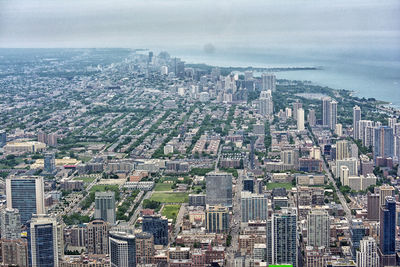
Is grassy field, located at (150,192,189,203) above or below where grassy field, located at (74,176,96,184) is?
below

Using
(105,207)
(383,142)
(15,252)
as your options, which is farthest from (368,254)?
(383,142)

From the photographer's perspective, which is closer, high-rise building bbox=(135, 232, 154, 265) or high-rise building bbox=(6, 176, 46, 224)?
high-rise building bbox=(135, 232, 154, 265)

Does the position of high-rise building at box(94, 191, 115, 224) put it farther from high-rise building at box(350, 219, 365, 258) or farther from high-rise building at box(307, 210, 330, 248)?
high-rise building at box(350, 219, 365, 258)

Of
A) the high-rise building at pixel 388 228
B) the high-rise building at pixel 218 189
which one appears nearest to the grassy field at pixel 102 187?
the high-rise building at pixel 218 189

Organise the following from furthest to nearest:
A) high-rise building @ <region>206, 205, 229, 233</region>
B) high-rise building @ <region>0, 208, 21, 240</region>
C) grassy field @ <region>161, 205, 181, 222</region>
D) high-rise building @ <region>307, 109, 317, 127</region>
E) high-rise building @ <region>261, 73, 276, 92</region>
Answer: high-rise building @ <region>261, 73, 276, 92</region> < high-rise building @ <region>307, 109, 317, 127</region> < grassy field @ <region>161, 205, 181, 222</region> < high-rise building @ <region>206, 205, 229, 233</region> < high-rise building @ <region>0, 208, 21, 240</region>

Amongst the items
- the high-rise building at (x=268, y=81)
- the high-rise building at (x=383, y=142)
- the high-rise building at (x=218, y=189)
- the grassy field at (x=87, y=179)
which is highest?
the high-rise building at (x=268, y=81)

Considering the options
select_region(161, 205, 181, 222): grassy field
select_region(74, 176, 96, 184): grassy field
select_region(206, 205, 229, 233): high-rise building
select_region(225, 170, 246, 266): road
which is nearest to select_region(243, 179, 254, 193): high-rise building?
select_region(225, 170, 246, 266): road

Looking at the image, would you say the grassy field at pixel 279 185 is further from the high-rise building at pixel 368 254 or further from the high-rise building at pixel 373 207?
the high-rise building at pixel 368 254

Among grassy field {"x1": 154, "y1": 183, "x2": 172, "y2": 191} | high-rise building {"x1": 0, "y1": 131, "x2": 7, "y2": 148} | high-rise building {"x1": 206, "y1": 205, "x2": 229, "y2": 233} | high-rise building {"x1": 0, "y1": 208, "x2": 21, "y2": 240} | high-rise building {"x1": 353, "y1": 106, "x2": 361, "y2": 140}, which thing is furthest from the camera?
high-rise building {"x1": 353, "y1": 106, "x2": 361, "y2": 140}
